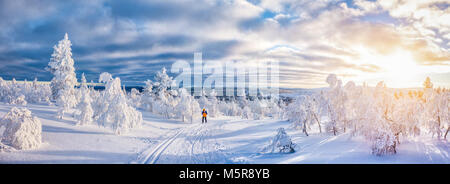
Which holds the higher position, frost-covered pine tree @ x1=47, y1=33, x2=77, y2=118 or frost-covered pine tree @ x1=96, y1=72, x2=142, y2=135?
frost-covered pine tree @ x1=47, y1=33, x2=77, y2=118

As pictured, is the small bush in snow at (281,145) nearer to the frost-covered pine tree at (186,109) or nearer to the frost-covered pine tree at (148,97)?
the frost-covered pine tree at (186,109)

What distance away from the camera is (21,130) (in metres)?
7.97

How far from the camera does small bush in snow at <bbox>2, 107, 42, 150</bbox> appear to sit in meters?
7.92

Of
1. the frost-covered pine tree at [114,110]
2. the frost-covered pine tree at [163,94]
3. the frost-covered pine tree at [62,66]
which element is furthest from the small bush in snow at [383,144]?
the frost-covered pine tree at [62,66]

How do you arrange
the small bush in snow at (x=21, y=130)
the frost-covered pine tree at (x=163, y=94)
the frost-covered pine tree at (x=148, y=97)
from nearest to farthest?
the small bush in snow at (x=21, y=130)
the frost-covered pine tree at (x=163, y=94)
the frost-covered pine tree at (x=148, y=97)

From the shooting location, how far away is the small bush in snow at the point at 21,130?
792 cm

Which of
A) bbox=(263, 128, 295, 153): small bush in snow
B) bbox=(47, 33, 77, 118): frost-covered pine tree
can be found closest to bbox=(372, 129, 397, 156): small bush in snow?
bbox=(263, 128, 295, 153): small bush in snow

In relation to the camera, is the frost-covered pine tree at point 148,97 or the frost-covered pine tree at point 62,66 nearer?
the frost-covered pine tree at point 62,66

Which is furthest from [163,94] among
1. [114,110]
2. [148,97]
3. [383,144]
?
[383,144]

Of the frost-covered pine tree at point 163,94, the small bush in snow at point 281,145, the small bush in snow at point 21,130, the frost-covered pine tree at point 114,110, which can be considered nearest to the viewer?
the small bush in snow at point 21,130

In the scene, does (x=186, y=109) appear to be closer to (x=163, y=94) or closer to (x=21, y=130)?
(x=163, y=94)

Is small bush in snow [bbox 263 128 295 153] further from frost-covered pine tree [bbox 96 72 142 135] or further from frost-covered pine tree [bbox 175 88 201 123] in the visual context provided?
frost-covered pine tree [bbox 175 88 201 123]

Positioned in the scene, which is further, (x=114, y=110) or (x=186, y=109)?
(x=186, y=109)
